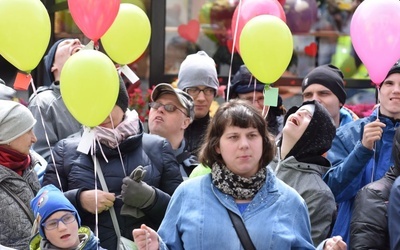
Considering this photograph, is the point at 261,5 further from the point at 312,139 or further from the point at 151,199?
the point at 151,199

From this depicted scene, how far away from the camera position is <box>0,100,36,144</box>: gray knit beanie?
5012 mm

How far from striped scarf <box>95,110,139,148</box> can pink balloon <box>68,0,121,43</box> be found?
1.81ft

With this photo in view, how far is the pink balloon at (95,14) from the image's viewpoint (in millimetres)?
5305

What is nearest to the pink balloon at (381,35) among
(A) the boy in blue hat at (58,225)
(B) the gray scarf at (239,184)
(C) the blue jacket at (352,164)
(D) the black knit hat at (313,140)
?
(C) the blue jacket at (352,164)

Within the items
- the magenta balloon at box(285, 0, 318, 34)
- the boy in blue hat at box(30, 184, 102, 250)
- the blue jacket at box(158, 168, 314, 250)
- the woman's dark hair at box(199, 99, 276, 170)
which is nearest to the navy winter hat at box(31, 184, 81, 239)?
the boy in blue hat at box(30, 184, 102, 250)

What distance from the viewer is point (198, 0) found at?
881cm

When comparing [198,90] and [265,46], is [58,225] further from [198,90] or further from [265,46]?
[198,90]

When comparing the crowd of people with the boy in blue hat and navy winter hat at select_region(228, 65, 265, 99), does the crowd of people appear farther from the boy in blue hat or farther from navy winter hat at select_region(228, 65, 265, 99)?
navy winter hat at select_region(228, 65, 265, 99)

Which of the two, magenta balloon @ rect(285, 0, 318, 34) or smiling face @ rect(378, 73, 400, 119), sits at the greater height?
smiling face @ rect(378, 73, 400, 119)

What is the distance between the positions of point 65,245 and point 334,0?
5.00 m

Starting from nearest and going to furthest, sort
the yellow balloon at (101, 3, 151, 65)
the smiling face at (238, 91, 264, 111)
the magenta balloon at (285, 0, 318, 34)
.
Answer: the yellow balloon at (101, 3, 151, 65) < the smiling face at (238, 91, 264, 111) < the magenta balloon at (285, 0, 318, 34)

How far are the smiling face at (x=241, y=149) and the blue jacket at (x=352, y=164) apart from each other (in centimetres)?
95

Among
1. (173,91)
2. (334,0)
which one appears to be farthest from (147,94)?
(173,91)

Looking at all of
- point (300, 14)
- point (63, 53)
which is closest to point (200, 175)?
point (63, 53)
